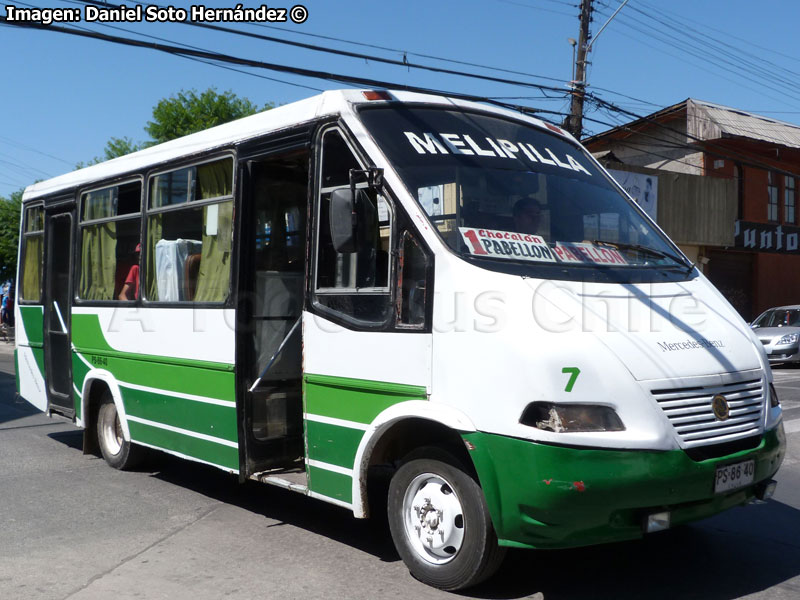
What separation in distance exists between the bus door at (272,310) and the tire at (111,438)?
2.35 m

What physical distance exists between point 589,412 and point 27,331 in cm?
736

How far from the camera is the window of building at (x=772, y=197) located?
2858 cm

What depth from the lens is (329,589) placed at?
4.66 metres

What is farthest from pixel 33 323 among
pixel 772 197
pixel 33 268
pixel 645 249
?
pixel 772 197

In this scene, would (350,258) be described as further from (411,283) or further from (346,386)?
(346,386)

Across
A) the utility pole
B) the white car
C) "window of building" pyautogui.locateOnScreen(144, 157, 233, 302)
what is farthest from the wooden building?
"window of building" pyautogui.locateOnScreen(144, 157, 233, 302)

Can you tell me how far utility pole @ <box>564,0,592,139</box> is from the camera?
708 inches

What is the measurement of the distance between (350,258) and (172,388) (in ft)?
7.81

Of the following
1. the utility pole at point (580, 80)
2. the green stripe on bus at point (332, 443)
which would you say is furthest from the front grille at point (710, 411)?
the utility pole at point (580, 80)

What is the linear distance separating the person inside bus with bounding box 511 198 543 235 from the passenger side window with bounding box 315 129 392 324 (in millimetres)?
731

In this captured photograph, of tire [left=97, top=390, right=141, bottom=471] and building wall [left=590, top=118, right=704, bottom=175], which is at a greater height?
building wall [left=590, top=118, right=704, bottom=175]

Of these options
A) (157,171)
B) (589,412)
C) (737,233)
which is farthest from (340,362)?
(737,233)

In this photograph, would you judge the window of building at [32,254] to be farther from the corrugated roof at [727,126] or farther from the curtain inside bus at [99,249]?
the corrugated roof at [727,126]

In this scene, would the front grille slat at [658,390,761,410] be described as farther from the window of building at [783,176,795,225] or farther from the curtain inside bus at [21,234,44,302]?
the window of building at [783,176,795,225]
